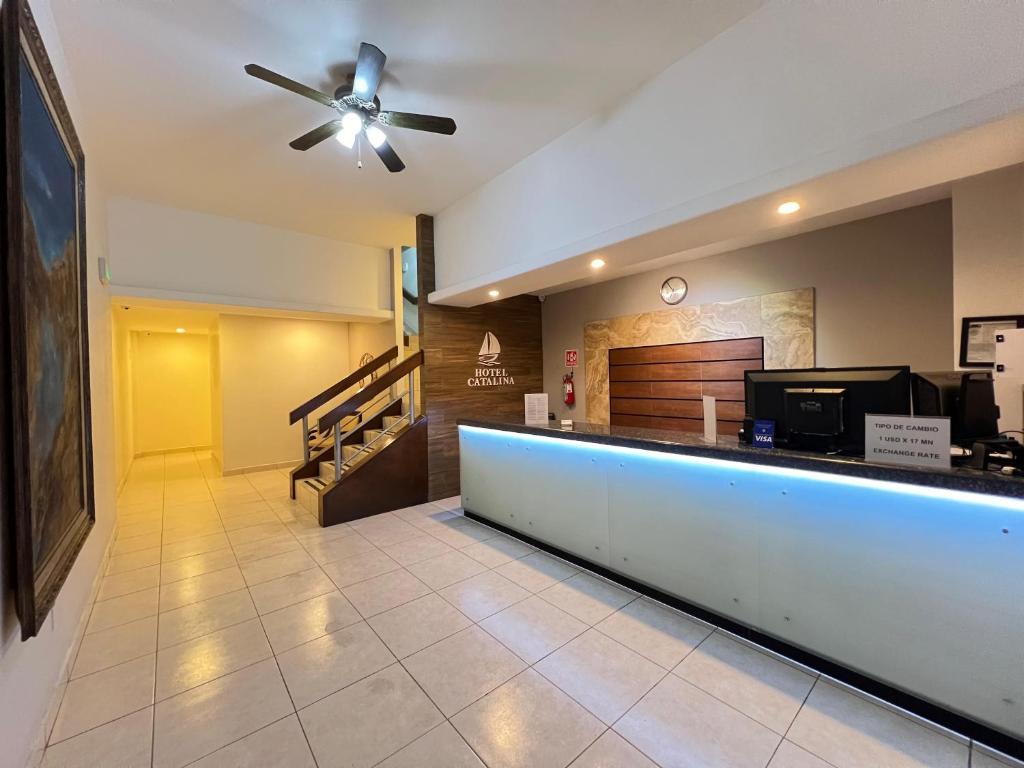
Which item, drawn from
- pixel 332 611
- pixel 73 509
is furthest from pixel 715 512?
pixel 73 509

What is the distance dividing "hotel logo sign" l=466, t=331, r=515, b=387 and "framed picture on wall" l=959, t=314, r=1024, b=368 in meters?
4.51

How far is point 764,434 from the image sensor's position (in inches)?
94.1

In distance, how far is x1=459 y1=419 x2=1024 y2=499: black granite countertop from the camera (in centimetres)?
161

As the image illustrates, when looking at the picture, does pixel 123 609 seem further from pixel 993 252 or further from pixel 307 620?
pixel 993 252

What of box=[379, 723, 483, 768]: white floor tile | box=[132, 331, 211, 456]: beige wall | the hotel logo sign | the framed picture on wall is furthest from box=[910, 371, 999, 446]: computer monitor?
box=[132, 331, 211, 456]: beige wall

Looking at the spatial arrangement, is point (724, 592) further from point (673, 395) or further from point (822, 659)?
point (673, 395)

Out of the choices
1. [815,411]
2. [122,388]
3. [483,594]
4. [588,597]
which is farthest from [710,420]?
[122,388]

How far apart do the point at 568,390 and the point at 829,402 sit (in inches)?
172

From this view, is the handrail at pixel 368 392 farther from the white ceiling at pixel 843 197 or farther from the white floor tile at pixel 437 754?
the white floor tile at pixel 437 754

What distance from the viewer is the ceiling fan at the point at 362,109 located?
2.45 meters

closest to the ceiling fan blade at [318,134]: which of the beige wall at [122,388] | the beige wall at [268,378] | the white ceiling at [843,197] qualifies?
the white ceiling at [843,197]

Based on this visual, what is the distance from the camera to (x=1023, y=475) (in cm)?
178

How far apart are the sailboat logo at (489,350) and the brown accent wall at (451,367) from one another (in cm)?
6

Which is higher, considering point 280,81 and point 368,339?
point 280,81
